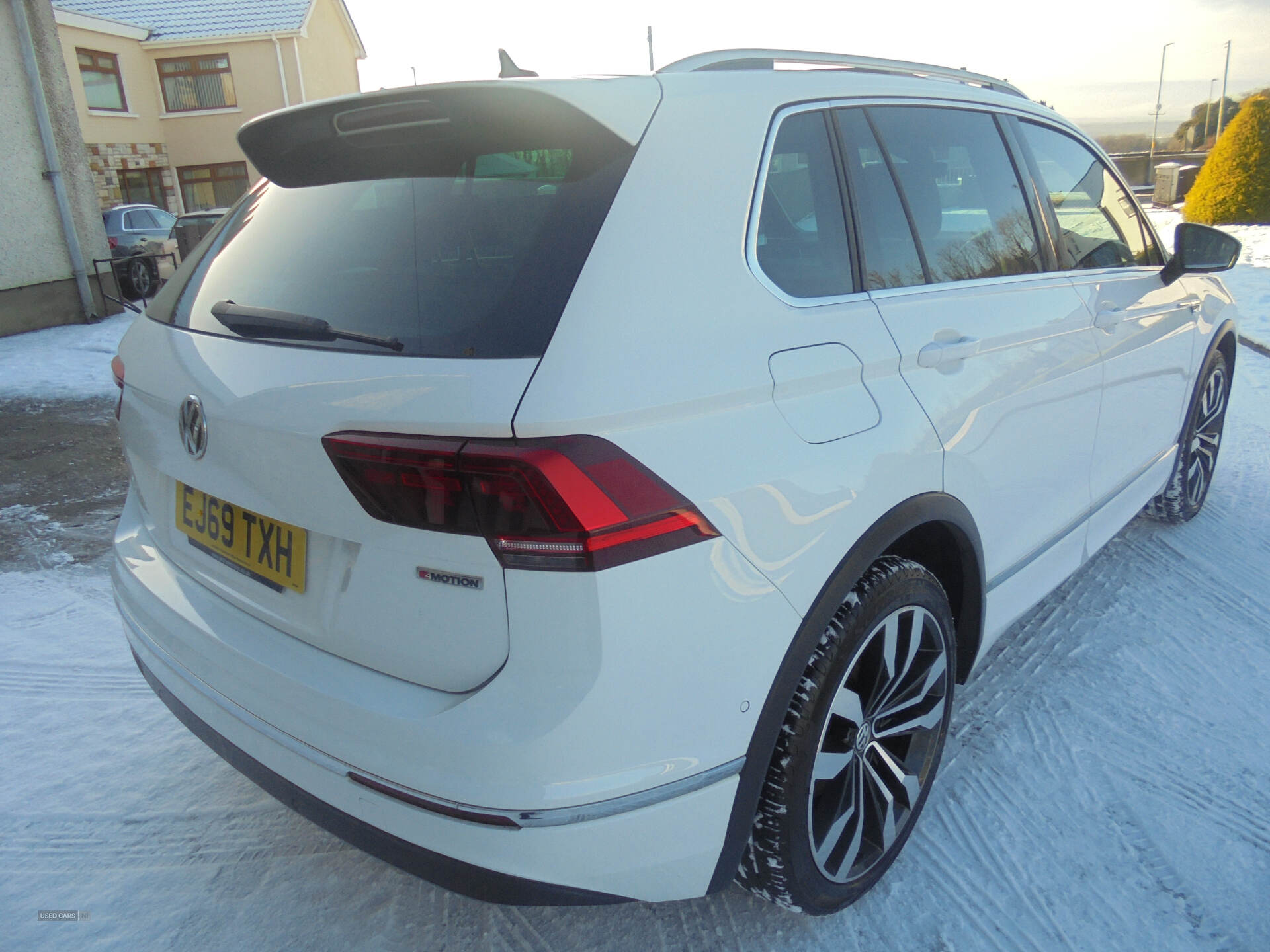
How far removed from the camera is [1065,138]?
3.05 m

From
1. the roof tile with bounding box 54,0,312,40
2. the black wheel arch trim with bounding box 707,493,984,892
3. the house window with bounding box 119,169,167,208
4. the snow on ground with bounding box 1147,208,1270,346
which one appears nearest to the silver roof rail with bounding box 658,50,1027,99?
the black wheel arch trim with bounding box 707,493,984,892

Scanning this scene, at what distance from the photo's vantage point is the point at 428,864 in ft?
4.97

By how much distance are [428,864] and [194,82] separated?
30457mm

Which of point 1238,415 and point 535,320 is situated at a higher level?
point 535,320

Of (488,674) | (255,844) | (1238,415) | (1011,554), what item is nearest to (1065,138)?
(1011,554)

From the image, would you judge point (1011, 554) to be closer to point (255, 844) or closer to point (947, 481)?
point (947, 481)

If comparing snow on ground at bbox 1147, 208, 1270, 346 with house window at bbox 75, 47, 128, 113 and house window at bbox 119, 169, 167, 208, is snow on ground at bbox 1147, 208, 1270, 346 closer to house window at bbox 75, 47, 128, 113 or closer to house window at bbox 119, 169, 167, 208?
house window at bbox 119, 169, 167, 208

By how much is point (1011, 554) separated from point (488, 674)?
5.41 feet

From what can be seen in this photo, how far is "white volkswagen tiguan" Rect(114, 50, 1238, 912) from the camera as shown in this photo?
1403 millimetres

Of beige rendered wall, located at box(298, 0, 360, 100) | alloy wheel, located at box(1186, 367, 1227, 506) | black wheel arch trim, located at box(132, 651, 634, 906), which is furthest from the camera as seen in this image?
beige rendered wall, located at box(298, 0, 360, 100)

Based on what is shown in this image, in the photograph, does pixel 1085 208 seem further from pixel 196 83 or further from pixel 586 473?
pixel 196 83

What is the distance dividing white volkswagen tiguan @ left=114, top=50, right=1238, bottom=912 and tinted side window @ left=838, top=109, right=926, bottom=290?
0.04 ft

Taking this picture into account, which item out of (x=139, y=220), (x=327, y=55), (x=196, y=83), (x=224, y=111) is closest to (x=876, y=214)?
(x=139, y=220)

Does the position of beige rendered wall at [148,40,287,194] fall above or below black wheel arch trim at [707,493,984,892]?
above
